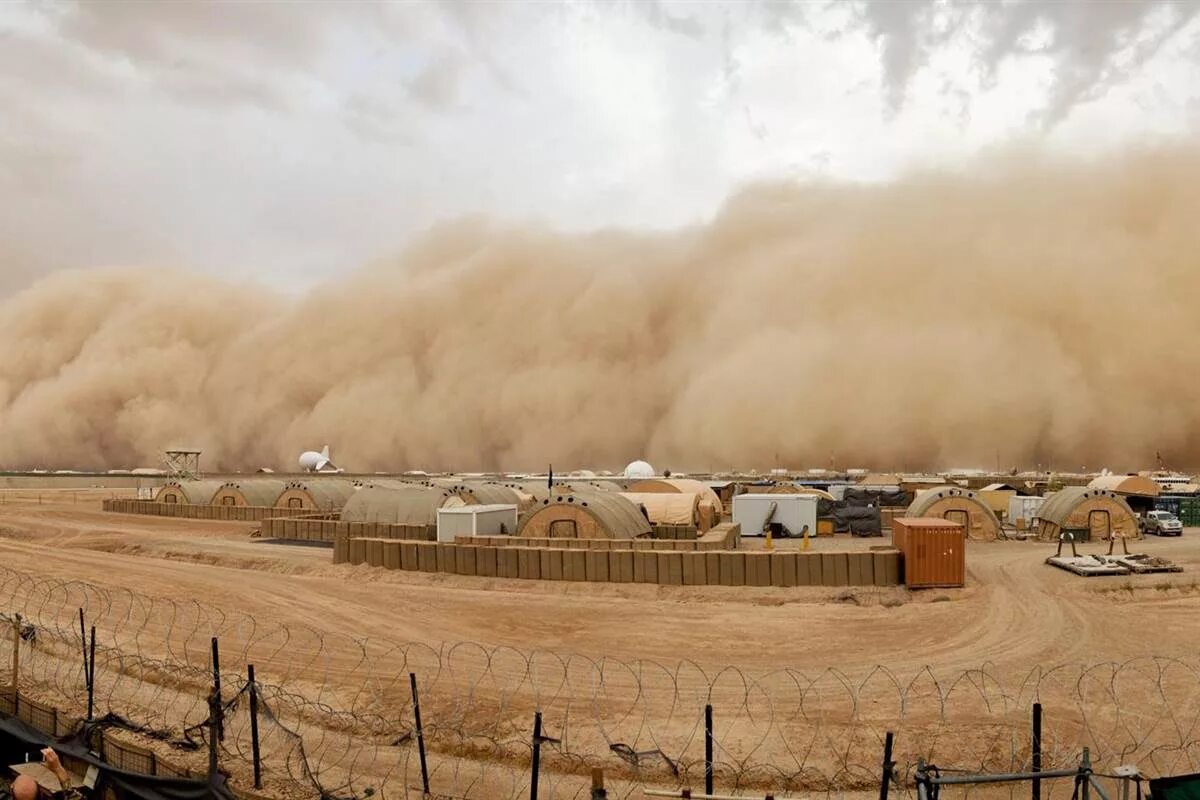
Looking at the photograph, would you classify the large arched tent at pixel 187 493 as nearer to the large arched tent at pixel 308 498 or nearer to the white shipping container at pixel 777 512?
the large arched tent at pixel 308 498

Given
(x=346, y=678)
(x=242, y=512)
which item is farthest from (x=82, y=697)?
(x=242, y=512)

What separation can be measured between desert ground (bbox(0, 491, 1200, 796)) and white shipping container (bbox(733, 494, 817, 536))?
6.39 m

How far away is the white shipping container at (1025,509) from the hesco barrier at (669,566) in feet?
55.4

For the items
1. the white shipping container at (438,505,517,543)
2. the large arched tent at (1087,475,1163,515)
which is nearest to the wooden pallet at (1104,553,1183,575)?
the white shipping container at (438,505,517,543)

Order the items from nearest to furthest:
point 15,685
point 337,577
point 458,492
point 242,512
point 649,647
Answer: point 15,685, point 649,647, point 337,577, point 458,492, point 242,512

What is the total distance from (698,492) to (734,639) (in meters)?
21.6

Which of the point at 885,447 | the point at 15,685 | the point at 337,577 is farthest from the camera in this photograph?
the point at 885,447

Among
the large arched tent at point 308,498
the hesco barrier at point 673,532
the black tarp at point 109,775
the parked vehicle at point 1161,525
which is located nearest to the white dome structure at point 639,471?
the large arched tent at point 308,498

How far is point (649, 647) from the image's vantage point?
13828mm

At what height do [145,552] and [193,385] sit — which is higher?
[193,385]

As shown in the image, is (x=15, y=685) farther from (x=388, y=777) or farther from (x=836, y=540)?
(x=836, y=540)

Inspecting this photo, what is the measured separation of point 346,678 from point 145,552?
724 inches

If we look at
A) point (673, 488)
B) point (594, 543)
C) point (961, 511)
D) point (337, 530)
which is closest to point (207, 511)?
point (337, 530)

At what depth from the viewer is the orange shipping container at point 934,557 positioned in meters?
18.0
